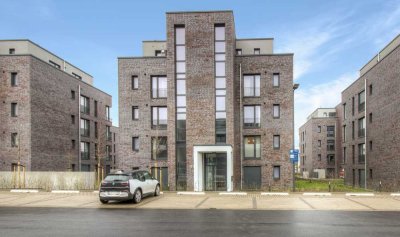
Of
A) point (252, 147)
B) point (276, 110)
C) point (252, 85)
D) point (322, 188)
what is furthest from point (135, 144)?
point (322, 188)

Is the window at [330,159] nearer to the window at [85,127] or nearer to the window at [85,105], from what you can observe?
the window at [85,127]

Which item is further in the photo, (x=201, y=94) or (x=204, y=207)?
(x=201, y=94)

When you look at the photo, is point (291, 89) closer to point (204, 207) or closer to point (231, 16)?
point (231, 16)

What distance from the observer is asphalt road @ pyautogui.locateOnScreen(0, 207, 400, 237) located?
10.2 m

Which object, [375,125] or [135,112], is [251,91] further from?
[375,125]

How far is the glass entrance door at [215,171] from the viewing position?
2822cm

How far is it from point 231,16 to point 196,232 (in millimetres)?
22841

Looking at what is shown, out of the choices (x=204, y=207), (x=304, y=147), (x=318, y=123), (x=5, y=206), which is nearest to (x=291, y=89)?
(x=204, y=207)

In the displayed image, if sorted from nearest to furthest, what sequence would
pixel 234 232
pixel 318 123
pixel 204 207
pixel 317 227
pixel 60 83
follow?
pixel 234 232
pixel 317 227
pixel 204 207
pixel 60 83
pixel 318 123

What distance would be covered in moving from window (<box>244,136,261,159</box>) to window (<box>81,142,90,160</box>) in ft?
73.0

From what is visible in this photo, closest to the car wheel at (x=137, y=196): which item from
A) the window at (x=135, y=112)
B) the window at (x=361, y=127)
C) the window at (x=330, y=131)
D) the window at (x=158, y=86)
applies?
the window at (x=135, y=112)

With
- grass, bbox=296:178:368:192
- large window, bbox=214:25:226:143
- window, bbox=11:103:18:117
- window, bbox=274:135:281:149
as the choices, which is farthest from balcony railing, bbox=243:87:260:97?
window, bbox=11:103:18:117

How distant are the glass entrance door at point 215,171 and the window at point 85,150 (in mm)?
20714

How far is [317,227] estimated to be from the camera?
10.9 m
